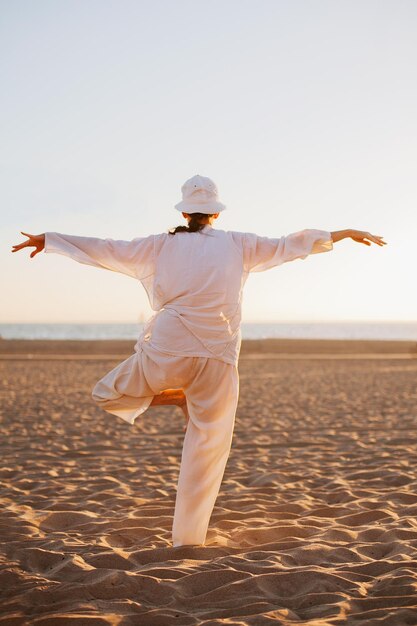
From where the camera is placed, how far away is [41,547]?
4.51 m

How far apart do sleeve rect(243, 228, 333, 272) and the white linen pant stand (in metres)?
0.65

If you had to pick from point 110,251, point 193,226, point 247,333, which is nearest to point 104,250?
point 110,251

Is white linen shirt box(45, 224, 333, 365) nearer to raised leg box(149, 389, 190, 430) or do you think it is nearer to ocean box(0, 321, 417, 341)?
raised leg box(149, 389, 190, 430)

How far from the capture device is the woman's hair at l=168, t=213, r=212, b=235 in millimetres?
4375

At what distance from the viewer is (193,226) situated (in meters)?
4.40

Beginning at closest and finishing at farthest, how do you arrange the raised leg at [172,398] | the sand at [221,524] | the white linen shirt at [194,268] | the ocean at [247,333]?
the sand at [221,524]
the white linen shirt at [194,268]
the raised leg at [172,398]
the ocean at [247,333]

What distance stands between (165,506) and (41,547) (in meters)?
1.43

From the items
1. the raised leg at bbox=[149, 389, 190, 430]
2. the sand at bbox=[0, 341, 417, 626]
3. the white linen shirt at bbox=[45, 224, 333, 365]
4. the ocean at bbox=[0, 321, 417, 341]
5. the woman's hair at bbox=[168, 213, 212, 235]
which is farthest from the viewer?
the ocean at bbox=[0, 321, 417, 341]

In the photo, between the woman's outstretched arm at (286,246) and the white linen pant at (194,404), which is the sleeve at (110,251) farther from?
the woman's outstretched arm at (286,246)

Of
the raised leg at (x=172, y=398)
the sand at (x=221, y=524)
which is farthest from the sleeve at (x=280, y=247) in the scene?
the sand at (x=221, y=524)

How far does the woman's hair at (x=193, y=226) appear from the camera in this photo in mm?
4375

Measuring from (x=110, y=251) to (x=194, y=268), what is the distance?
1.67 feet

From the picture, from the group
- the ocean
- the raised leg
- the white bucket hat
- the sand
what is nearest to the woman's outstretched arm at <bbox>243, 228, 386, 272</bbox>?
the white bucket hat

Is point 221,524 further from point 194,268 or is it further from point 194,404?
point 194,268
